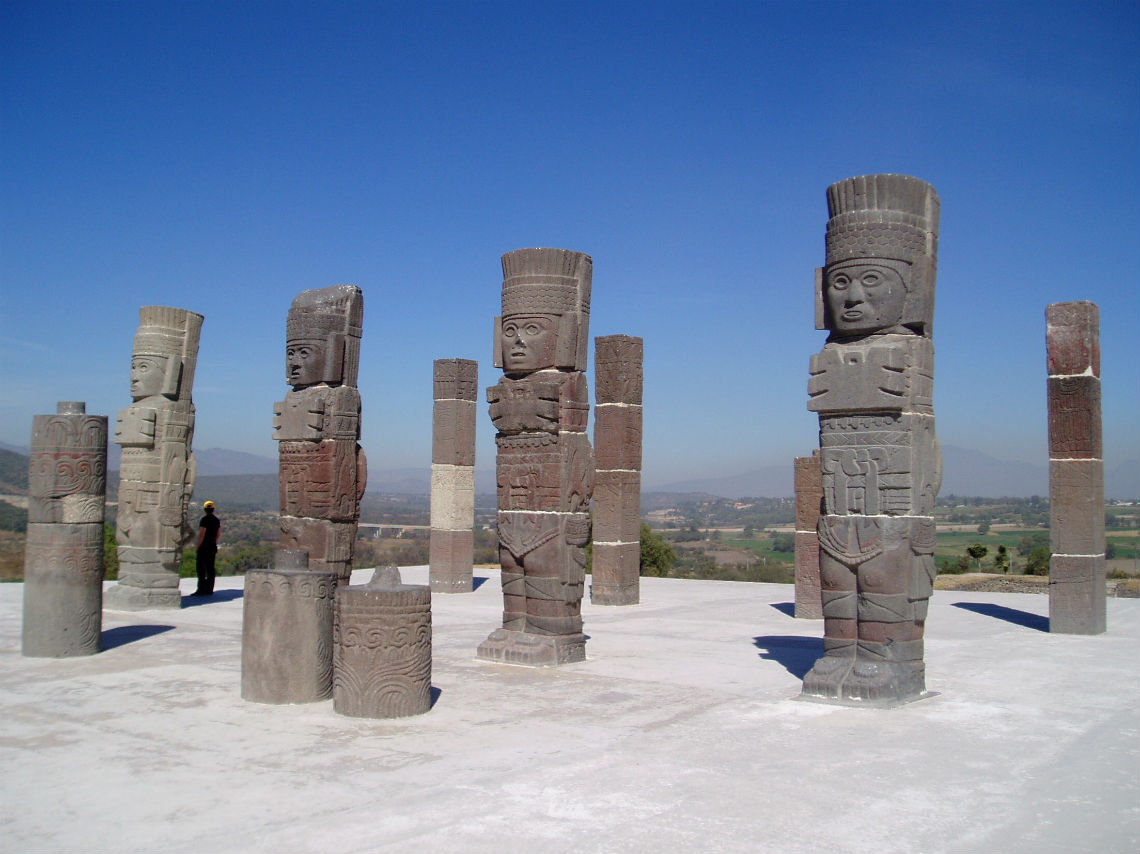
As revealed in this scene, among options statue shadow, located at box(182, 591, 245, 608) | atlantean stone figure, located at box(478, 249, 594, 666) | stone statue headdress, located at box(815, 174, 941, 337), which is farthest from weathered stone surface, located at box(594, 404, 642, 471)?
stone statue headdress, located at box(815, 174, 941, 337)

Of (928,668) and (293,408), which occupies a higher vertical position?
(293,408)

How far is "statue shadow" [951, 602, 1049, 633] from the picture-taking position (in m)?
12.0

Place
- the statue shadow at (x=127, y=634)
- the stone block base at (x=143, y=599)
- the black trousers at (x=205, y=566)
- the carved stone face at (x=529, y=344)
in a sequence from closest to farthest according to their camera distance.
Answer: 1. the carved stone face at (x=529, y=344)
2. the statue shadow at (x=127, y=634)
3. the stone block base at (x=143, y=599)
4. the black trousers at (x=205, y=566)

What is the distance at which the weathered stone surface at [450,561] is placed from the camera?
15.0m

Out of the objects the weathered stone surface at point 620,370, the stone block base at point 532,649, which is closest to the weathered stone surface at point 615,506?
the weathered stone surface at point 620,370

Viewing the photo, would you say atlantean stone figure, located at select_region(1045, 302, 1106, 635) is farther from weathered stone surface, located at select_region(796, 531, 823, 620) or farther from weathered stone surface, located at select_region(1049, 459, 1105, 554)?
weathered stone surface, located at select_region(796, 531, 823, 620)

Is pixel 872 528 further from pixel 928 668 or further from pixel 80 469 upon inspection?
pixel 80 469

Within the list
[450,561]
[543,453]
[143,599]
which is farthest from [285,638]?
[450,561]

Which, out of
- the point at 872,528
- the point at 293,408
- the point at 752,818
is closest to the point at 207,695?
the point at 293,408

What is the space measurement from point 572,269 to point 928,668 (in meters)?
4.75

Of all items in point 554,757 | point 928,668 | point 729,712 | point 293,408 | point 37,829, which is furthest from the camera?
point 293,408

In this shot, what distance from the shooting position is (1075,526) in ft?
36.6

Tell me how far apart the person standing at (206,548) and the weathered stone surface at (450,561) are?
319 cm

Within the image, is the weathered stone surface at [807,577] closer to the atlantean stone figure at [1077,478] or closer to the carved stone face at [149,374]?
the atlantean stone figure at [1077,478]
